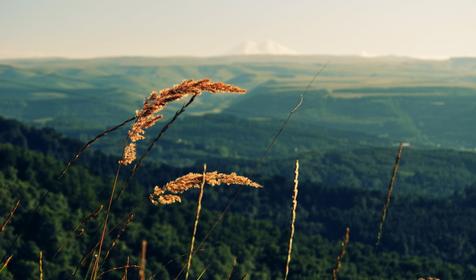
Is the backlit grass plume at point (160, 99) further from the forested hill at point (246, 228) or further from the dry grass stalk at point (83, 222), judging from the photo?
the forested hill at point (246, 228)

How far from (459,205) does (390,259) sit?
183 ft

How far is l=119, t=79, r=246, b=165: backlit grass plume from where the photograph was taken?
399 centimetres

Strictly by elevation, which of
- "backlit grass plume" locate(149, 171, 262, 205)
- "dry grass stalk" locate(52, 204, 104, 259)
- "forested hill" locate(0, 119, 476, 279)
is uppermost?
"backlit grass plume" locate(149, 171, 262, 205)

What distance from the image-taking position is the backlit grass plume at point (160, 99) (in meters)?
3.99

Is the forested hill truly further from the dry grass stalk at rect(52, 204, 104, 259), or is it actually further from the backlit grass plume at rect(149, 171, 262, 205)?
the backlit grass plume at rect(149, 171, 262, 205)

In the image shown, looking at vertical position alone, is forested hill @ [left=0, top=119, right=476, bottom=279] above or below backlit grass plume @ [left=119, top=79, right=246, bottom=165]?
below

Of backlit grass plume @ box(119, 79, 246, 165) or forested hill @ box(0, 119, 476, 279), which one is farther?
forested hill @ box(0, 119, 476, 279)

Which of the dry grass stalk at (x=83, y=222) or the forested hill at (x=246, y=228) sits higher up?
the dry grass stalk at (x=83, y=222)

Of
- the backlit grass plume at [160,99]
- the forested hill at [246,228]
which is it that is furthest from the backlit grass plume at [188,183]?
the forested hill at [246,228]

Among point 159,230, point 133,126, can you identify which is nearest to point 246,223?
point 159,230

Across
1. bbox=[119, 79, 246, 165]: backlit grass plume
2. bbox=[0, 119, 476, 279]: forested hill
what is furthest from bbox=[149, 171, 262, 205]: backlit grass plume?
bbox=[0, 119, 476, 279]: forested hill

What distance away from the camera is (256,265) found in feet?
333

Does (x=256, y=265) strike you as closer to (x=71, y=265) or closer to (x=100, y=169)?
(x=71, y=265)

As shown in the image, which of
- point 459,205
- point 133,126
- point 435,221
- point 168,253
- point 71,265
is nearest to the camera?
point 133,126
